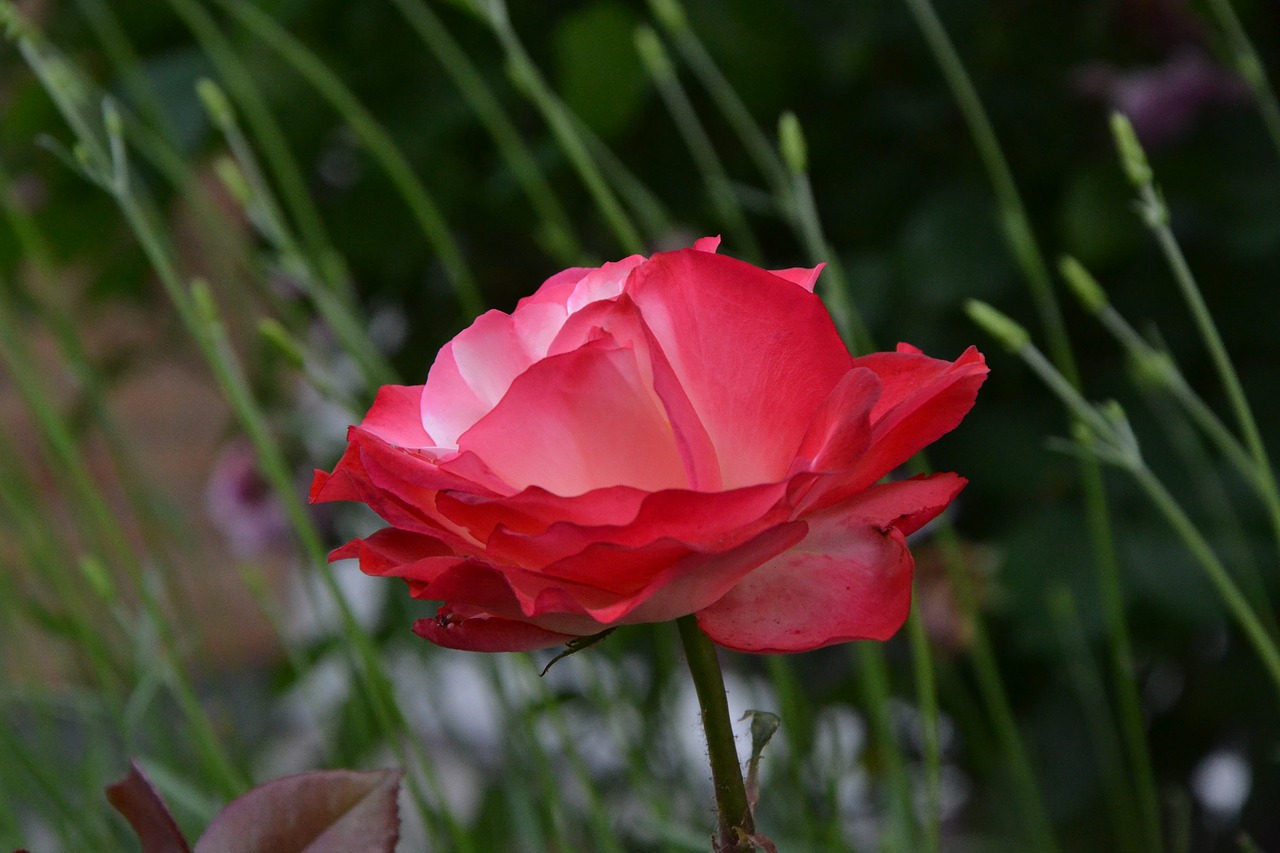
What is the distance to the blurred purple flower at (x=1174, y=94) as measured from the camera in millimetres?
594

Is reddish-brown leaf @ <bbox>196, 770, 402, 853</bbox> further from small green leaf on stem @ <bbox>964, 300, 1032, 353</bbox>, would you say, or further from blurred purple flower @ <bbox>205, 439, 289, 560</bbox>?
blurred purple flower @ <bbox>205, 439, 289, 560</bbox>

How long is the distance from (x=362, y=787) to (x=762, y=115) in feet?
1.59

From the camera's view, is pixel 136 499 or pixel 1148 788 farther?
pixel 136 499

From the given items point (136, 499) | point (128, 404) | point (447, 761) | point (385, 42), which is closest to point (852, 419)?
point (136, 499)

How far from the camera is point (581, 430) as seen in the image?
16cm

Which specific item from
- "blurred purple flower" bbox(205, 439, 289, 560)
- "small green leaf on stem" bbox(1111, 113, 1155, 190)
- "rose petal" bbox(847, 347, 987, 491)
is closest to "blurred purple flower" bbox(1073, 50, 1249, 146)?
"small green leaf on stem" bbox(1111, 113, 1155, 190)

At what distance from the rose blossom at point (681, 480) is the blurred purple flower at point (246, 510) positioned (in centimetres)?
73

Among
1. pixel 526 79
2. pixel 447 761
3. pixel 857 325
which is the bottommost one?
pixel 447 761

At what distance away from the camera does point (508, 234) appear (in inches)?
28.5

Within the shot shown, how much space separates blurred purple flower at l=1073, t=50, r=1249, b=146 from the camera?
1.95ft

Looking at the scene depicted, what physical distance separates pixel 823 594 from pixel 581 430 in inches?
1.5

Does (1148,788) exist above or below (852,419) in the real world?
below

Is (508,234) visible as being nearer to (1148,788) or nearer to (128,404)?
(1148,788)

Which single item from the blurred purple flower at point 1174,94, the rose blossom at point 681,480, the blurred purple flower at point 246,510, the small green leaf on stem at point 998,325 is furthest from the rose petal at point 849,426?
the blurred purple flower at point 246,510
